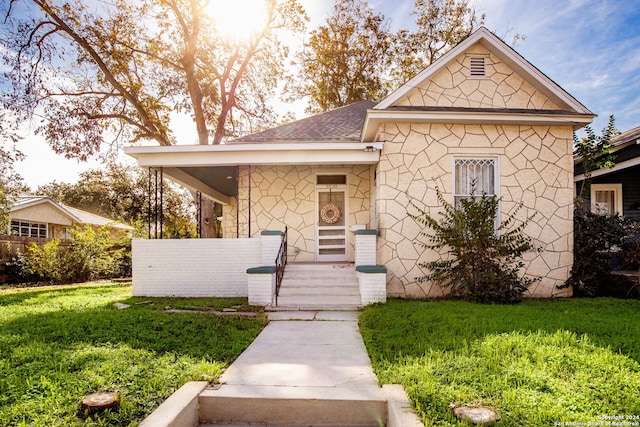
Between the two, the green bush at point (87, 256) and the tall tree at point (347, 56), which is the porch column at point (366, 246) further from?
the tall tree at point (347, 56)

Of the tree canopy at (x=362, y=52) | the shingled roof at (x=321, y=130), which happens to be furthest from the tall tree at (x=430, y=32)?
the shingled roof at (x=321, y=130)

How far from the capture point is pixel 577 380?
3012 millimetres

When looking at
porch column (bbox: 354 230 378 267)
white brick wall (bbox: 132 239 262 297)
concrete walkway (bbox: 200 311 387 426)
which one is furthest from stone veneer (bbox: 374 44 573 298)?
concrete walkway (bbox: 200 311 387 426)

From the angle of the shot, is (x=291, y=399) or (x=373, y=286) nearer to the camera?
(x=291, y=399)

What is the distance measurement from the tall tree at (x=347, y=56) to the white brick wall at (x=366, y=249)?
1534 cm

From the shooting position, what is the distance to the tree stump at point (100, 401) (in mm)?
2611

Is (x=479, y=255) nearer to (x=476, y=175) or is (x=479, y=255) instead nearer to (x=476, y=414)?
(x=476, y=175)

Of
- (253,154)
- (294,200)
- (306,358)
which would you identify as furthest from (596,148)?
(306,358)

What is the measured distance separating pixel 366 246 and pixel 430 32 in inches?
692

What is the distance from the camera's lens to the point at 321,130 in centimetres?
1015

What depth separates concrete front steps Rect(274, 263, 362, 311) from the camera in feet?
22.1

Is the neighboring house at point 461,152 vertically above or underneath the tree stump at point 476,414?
above

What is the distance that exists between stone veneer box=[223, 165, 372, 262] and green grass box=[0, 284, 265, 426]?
3907 mm

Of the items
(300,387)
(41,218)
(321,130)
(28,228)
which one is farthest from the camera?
(41,218)
